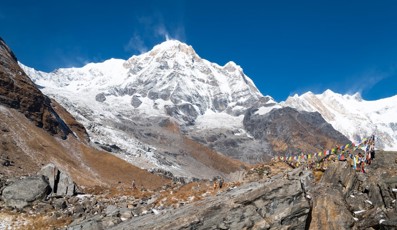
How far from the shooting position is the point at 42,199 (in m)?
33.4

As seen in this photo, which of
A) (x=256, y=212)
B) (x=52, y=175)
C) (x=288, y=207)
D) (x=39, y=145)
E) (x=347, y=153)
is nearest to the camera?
(x=256, y=212)

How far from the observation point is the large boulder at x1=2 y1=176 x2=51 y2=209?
31.9 m

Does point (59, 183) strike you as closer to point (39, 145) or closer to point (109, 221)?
point (109, 221)

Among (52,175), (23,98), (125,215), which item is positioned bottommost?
(125,215)

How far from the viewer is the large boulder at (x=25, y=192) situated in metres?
31.9

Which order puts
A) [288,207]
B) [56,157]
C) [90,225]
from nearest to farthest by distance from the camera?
[288,207] → [90,225] → [56,157]

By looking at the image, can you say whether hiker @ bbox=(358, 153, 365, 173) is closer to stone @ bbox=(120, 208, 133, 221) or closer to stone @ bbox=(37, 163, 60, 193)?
stone @ bbox=(120, 208, 133, 221)

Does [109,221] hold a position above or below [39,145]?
below

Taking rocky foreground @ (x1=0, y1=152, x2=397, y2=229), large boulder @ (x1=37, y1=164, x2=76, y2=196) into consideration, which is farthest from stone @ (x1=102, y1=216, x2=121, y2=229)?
large boulder @ (x1=37, y1=164, x2=76, y2=196)

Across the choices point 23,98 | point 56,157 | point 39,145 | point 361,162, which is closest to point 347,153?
point 361,162

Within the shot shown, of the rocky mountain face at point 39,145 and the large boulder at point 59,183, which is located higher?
the rocky mountain face at point 39,145

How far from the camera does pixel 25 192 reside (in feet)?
109

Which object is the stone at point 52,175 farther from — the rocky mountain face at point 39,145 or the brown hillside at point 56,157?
the rocky mountain face at point 39,145

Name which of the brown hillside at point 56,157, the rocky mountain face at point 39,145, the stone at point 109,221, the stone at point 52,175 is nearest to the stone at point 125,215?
the stone at point 109,221
